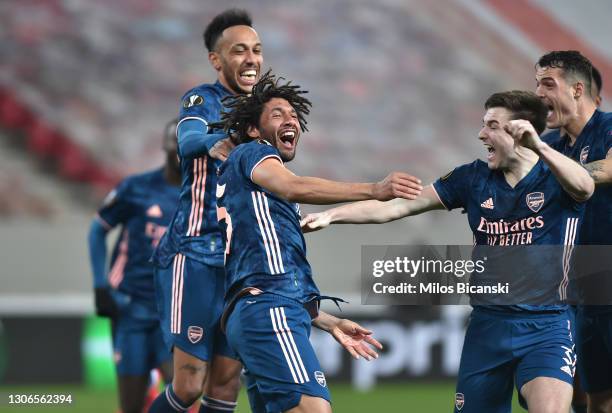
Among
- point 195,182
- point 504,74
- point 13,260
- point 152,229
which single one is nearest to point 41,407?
point 152,229

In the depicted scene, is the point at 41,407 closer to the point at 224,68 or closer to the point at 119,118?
the point at 224,68

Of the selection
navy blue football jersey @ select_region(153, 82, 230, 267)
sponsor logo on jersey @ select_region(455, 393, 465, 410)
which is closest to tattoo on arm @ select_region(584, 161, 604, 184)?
sponsor logo on jersey @ select_region(455, 393, 465, 410)

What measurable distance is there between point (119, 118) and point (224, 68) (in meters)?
7.04

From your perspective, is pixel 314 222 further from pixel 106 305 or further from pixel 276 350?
pixel 106 305

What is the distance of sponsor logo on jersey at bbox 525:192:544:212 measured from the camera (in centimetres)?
475

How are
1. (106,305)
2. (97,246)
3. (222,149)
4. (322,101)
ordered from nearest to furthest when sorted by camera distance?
(222,149), (106,305), (97,246), (322,101)

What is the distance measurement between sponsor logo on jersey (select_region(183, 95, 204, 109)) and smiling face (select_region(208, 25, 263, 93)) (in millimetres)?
280

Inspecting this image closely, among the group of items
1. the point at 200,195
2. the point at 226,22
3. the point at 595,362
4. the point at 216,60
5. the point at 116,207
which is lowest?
the point at 595,362

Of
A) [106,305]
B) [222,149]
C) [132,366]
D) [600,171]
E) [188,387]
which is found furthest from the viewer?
[106,305]

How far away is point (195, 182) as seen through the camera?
17.5 ft

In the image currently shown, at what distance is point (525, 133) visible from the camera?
437cm

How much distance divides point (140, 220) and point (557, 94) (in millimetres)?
3240

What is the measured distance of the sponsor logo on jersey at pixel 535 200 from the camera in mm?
4746

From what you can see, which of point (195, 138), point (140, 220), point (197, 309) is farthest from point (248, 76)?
point (140, 220)
